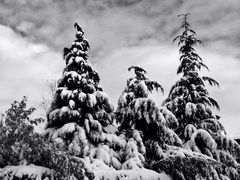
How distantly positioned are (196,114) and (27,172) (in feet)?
34.4

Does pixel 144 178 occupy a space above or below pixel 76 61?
below

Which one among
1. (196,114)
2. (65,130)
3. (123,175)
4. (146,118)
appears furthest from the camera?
(196,114)

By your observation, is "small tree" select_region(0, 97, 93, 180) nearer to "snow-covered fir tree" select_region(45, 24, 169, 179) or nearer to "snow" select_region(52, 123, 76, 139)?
"snow-covered fir tree" select_region(45, 24, 169, 179)

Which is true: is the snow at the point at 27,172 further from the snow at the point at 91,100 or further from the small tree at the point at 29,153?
the snow at the point at 91,100

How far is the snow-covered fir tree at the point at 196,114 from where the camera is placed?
12930 millimetres

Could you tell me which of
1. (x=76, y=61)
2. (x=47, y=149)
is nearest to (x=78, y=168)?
(x=47, y=149)

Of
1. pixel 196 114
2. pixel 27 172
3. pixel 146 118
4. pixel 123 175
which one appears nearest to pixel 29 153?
pixel 27 172

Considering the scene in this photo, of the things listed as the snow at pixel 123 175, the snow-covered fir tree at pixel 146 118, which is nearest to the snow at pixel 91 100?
the snow-covered fir tree at pixel 146 118

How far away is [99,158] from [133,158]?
1.28 metres

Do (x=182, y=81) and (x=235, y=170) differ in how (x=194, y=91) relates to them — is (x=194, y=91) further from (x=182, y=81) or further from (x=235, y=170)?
(x=235, y=170)

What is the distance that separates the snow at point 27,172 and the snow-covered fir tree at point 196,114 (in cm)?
715

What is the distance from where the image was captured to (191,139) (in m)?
13.0

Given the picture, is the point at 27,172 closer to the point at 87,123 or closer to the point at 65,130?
the point at 65,130

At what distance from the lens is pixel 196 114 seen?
14828 mm
